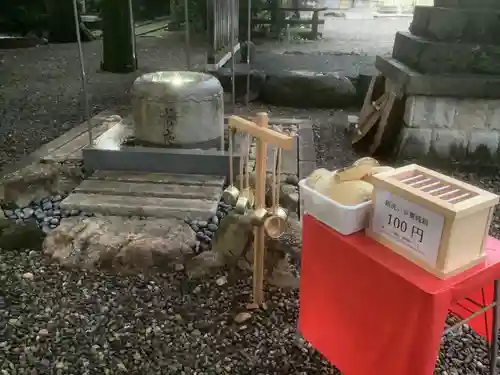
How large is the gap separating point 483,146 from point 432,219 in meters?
2.74

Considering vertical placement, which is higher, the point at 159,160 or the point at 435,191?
the point at 435,191

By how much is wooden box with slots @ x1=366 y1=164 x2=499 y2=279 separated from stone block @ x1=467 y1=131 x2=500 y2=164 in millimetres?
2492

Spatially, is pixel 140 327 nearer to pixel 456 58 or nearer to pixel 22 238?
pixel 22 238

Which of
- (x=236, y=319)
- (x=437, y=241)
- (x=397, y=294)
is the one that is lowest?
(x=236, y=319)

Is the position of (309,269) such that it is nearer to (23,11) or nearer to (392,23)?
(23,11)

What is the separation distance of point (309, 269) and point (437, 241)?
0.53 meters

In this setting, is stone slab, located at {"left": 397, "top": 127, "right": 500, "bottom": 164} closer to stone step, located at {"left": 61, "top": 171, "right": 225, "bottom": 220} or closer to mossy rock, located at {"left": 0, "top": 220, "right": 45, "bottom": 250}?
stone step, located at {"left": 61, "top": 171, "right": 225, "bottom": 220}

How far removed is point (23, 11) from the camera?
9.60 metres

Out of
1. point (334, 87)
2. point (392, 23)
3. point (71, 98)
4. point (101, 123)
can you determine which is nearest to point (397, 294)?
point (101, 123)

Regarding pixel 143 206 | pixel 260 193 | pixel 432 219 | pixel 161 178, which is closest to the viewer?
pixel 432 219

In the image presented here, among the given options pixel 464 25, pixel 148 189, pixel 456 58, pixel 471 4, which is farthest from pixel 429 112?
pixel 148 189

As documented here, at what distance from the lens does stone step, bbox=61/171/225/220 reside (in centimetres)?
276

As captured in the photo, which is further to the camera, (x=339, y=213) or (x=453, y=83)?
(x=453, y=83)

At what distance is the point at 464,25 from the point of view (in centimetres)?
362
